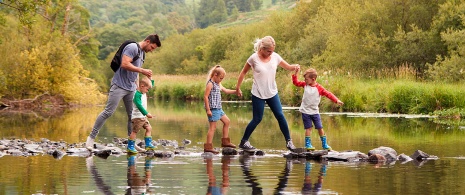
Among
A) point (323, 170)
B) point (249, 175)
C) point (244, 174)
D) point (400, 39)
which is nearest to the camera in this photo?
point (249, 175)

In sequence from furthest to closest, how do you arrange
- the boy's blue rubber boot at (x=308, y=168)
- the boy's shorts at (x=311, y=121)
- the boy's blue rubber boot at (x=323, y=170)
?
the boy's shorts at (x=311, y=121)
the boy's blue rubber boot at (x=308, y=168)
the boy's blue rubber boot at (x=323, y=170)

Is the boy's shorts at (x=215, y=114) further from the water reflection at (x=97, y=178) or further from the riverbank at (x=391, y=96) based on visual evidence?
the riverbank at (x=391, y=96)

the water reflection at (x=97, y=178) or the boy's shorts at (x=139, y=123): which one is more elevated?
the boy's shorts at (x=139, y=123)

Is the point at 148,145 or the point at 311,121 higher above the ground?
the point at 311,121

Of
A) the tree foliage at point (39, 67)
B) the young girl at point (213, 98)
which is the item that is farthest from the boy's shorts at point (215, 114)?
the tree foliage at point (39, 67)

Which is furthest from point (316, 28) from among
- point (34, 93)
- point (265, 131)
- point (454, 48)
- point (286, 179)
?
point (286, 179)

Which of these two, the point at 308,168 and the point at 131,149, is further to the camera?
the point at 131,149

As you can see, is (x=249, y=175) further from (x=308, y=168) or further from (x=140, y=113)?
(x=140, y=113)

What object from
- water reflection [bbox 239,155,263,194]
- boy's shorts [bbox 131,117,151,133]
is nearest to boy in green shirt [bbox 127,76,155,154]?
boy's shorts [bbox 131,117,151,133]

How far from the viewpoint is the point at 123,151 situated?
46.5 ft

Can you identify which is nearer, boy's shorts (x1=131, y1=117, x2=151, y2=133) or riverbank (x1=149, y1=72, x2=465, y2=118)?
boy's shorts (x1=131, y1=117, x2=151, y2=133)

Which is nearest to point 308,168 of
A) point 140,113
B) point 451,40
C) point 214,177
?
point 214,177

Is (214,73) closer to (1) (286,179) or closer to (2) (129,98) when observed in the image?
(2) (129,98)

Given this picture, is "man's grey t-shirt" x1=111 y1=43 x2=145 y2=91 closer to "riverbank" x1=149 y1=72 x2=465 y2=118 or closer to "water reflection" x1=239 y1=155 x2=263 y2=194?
"water reflection" x1=239 y1=155 x2=263 y2=194
